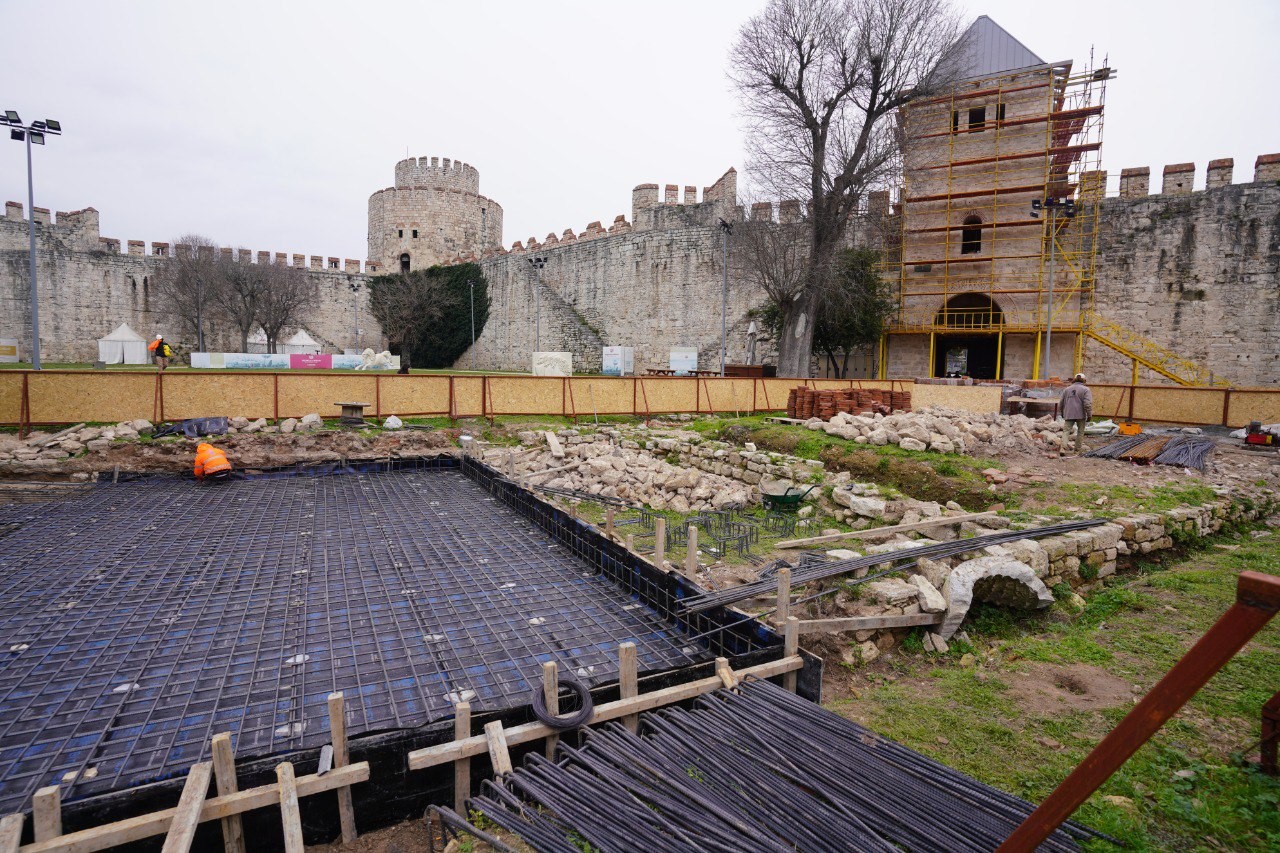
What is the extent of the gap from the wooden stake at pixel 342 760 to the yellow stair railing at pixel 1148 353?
2667cm

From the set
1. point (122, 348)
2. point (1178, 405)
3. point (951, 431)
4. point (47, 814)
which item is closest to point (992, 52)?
point (1178, 405)

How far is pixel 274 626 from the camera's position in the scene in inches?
194

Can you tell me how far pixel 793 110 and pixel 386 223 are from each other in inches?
1131

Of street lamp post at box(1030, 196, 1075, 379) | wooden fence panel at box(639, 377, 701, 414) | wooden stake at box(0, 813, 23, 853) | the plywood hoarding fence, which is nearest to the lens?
wooden stake at box(0, 813, 23, 853)

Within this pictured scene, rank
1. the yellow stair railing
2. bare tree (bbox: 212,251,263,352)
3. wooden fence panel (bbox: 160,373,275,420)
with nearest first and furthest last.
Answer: wooden fence panel (bbox: 160,373,275,420) < the yellow stair railing < bare tree (bbox: 212,251,263,352)

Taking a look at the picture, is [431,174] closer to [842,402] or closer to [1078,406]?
[842,402]

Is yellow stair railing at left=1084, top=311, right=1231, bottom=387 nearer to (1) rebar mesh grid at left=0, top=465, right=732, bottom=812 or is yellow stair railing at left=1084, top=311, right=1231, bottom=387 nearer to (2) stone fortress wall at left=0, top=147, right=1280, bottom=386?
(2) stone fortress wall at left=0, top=147, right=1280, bottom=386

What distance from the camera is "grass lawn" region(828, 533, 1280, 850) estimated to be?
2875mm

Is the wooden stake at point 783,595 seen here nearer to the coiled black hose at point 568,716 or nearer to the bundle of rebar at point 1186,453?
the coiled black hose at point 568,716

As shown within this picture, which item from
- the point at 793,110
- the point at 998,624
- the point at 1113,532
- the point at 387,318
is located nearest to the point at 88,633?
the point at 998,624

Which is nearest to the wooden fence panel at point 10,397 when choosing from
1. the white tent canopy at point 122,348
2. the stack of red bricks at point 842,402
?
the stack of red bricks at point 842,402

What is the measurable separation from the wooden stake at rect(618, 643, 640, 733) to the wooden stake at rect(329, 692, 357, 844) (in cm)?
140

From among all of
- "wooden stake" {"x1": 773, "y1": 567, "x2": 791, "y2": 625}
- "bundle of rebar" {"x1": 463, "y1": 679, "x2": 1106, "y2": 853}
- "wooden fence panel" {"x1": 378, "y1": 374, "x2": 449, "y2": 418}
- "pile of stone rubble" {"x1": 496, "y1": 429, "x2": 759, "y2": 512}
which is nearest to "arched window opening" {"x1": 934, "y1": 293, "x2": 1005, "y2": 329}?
"pile of stone rubble" {"x1": 496, "y1": 429, "x2": 759, "y2": 512}

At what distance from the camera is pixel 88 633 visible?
4.77 metres
